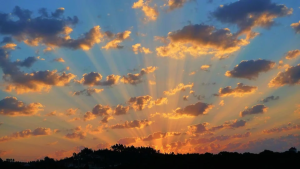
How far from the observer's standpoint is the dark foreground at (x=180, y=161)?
3392 inches

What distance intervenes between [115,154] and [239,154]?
95.5 m

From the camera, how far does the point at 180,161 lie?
360 feet

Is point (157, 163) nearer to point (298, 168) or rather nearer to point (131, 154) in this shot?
point (298, 168)

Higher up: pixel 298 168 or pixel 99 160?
pixel 99 160

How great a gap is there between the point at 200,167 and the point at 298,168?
1164 inches

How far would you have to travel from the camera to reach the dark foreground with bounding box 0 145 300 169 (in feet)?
283

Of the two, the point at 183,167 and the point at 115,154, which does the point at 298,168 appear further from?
the point at 115,154

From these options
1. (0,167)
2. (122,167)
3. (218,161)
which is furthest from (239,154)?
(0,167)

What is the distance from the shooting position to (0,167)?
139625mm

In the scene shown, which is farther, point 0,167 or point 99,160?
point 99,160

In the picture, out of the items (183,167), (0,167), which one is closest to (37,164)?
(0,167)

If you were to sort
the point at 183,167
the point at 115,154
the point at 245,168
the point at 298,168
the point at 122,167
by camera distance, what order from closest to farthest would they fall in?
the point at 298,168 < the point at 245,168 < the point at 183,167 < the point at 122,167 < the point at 115,154

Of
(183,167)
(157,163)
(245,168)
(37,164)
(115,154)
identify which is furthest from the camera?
(115,154)

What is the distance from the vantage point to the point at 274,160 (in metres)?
87.6
